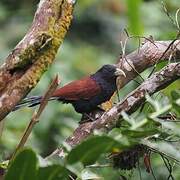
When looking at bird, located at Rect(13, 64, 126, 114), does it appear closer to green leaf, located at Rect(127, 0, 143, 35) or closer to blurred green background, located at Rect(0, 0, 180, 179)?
green leaf, located at Rect(127, 0, 143, 35)

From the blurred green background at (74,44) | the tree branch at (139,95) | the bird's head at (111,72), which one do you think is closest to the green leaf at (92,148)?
the tree branch at (139,95)

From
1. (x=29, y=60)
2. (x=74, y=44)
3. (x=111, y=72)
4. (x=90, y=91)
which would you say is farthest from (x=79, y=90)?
(x=74, y=44)

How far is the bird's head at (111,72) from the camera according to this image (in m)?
2.59

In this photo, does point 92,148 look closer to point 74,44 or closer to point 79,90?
point 79,90

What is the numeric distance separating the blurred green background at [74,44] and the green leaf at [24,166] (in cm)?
217

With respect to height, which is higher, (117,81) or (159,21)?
(159,21)

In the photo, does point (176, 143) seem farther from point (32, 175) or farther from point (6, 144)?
point (6, 144)

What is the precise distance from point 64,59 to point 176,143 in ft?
11.7

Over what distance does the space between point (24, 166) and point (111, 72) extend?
A: 1509 mm

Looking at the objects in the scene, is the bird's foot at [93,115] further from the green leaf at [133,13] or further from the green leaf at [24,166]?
the green leaf at [24,166]

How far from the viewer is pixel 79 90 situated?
2953 millimetres

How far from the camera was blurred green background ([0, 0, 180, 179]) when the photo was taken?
4.41 m

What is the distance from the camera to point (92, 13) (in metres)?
6.67

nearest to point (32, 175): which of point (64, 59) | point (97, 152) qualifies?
point (97, 152)
